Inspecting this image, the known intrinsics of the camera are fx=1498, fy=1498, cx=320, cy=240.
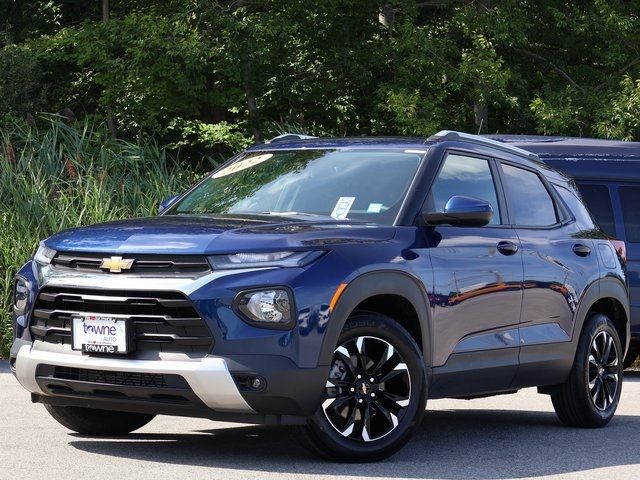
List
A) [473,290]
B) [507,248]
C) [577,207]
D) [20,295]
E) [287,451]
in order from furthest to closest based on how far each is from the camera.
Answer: [577,207], [507,248], [473,290], [287,451], [20,295]

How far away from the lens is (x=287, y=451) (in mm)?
8336

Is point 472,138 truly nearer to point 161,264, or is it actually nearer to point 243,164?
point 243,164

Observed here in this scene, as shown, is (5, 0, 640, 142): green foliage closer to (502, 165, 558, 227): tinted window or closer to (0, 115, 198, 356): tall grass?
(0, 115, 198, 356): tall grass

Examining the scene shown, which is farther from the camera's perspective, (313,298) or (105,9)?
(105,9)

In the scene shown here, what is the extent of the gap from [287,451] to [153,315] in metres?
1.39

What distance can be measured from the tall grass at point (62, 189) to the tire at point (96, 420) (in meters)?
6.09

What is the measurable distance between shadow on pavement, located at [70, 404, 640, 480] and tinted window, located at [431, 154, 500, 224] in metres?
1.40

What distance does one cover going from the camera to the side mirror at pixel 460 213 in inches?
324

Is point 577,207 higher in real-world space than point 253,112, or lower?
higher

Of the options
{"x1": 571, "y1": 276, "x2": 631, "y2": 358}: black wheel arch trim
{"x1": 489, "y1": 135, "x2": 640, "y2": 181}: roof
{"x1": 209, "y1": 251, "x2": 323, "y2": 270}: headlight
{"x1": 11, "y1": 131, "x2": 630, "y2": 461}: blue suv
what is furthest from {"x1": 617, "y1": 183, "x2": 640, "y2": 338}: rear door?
{"x1": 209, "y1": 251, "x2": 323, "y2": 270}: headlight

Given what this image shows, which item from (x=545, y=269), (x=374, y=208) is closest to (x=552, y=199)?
(x=545, y=269)

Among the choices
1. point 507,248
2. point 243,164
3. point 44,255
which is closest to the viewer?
point 44,255

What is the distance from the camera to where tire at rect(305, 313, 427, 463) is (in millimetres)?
7664

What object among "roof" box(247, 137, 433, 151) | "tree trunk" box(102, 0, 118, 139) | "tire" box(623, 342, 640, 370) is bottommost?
"tire" box(623, 342, 640, 370)
